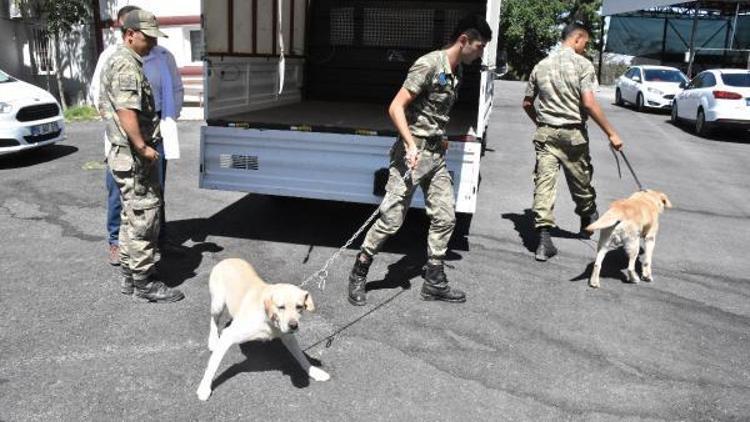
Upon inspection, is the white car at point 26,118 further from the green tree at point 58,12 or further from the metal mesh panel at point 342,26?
the green tree at point 58,12

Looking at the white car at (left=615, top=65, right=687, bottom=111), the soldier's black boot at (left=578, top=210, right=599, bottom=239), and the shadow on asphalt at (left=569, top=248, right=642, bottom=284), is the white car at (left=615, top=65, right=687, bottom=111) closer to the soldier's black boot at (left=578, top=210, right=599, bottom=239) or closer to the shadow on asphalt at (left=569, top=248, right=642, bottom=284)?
the soldier's black boot at (left=578, top=210, right=599, bottom=239)

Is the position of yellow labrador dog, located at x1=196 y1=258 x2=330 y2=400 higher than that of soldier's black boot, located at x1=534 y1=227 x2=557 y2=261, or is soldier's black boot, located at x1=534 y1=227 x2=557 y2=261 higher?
yellow labrador dog, located at x1=196 y1=258 x2=330 y2=400

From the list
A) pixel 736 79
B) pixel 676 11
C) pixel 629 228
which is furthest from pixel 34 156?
pixel 676 11

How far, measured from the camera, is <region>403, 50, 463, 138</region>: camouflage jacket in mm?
3975

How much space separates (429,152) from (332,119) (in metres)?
2.06

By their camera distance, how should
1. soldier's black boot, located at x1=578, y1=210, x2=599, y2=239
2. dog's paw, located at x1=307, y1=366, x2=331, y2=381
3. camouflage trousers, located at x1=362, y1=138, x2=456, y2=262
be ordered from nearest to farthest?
dog's paw, located at x1=307, y1=366, x2=331, y2=381, camouflage trousers, located at x1=362, y1=138, x2=456, y2=262, soldier's black boot, located at x1=578, y1=210, x2=599, y2=239

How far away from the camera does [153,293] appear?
4.23 meters

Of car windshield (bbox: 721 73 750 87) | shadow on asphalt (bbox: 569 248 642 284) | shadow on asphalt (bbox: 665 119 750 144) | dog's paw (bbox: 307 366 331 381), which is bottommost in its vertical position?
dog's paw (bbox: 307 366 331 381)

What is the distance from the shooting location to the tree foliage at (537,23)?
115 feet

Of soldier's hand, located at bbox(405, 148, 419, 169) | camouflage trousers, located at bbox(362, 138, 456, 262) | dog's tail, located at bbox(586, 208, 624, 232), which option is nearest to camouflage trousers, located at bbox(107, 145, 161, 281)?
camouflage trousers, located at bbox(362, 138, 456, 262)

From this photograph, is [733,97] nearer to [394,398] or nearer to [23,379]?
[394,398]

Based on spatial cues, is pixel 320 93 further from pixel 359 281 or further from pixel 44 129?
pixel 359 281

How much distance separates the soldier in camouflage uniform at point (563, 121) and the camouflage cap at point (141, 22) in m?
3.20

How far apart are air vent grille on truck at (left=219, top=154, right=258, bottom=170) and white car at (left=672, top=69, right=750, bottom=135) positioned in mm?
11653
